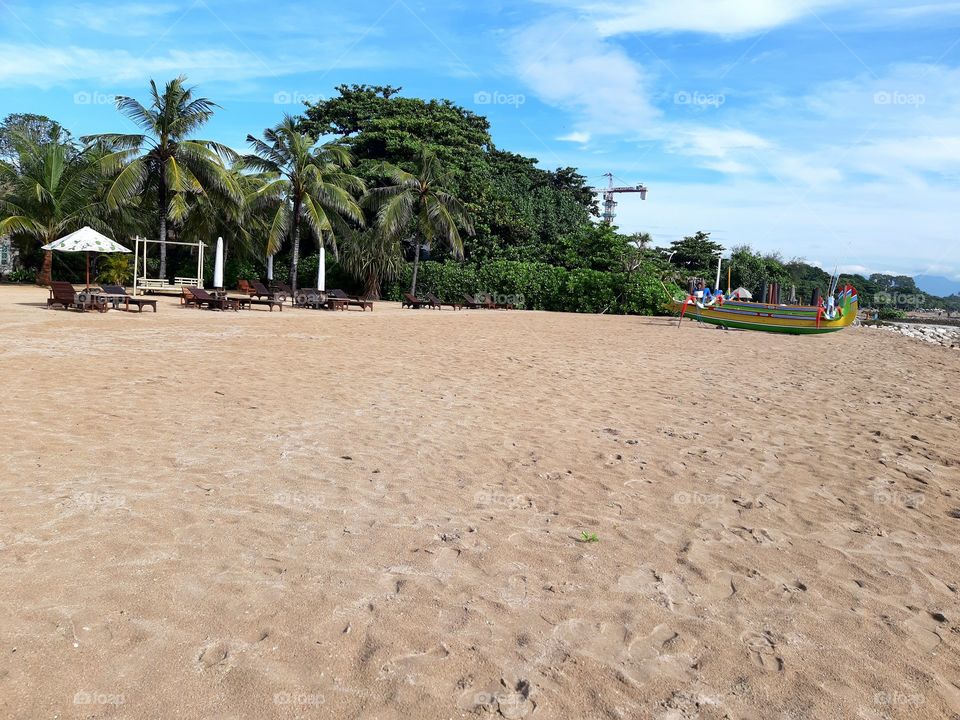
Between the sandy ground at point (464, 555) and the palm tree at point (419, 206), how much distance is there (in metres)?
23.3

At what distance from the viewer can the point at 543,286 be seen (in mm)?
33125

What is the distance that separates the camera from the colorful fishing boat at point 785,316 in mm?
21750

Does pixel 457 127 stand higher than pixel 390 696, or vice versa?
pixel 457 127

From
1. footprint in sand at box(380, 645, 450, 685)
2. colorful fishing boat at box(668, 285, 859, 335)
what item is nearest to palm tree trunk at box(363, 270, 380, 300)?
colorful fishing boat at box(668, 285, 859, 335)

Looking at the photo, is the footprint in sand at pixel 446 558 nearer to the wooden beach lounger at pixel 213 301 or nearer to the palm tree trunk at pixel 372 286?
the wooden beach lounger at pixel 213 301

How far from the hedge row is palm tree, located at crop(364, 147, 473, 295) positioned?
1.56 metres

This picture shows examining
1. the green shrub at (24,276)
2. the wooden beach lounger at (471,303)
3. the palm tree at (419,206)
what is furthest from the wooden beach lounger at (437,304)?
the green shrub at (24,276)

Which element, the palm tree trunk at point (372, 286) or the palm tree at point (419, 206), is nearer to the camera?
the palm tree at point (419, 206)

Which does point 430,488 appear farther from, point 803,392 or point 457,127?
point 457,127

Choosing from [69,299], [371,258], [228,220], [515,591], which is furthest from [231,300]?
[515,591]

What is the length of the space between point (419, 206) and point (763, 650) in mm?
30388

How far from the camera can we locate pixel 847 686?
104 inches

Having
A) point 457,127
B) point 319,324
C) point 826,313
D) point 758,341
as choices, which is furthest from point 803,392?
point 457,127

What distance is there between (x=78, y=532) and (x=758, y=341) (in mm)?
18050
